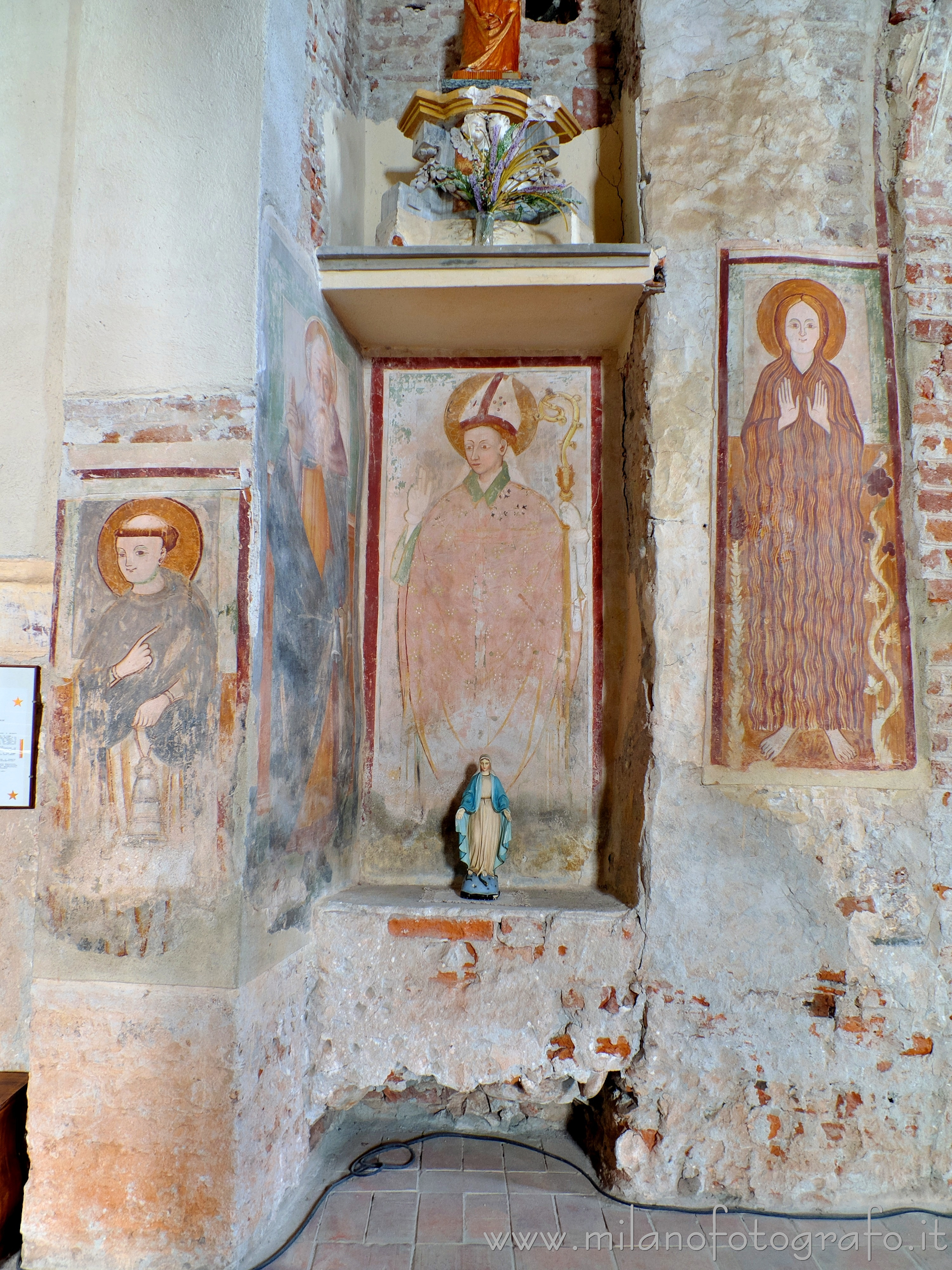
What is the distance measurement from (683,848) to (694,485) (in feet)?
4.56

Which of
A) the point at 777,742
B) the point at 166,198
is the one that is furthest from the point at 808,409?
the point at 166,198

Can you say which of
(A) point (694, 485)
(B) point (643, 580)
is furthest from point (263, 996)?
(A) point (694, 485)

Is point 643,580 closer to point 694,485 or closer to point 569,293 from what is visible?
point 694,485

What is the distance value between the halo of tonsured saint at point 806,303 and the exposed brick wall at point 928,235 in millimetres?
258

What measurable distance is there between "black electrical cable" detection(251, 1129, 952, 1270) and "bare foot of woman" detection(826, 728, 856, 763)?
5.16ft

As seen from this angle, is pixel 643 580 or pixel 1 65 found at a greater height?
pixel 1 65

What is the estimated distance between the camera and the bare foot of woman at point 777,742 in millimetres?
3082

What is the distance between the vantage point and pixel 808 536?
3150mm

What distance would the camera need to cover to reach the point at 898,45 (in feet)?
10.7

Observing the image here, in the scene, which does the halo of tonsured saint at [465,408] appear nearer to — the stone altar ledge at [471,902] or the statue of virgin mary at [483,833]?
the statue of virgin mary at [483,833]

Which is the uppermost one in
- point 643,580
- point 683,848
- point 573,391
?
point 573,391

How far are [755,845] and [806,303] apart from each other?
213 centimetres

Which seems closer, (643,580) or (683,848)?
(683,848)

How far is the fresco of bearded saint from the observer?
3.75 metres
